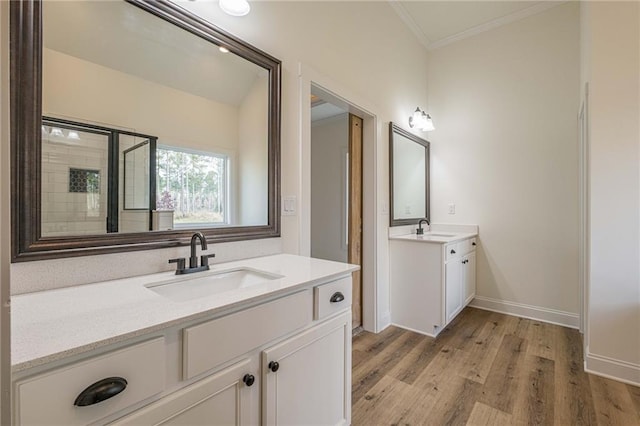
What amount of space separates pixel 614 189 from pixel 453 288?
1.37m

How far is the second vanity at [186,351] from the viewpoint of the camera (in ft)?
2.00

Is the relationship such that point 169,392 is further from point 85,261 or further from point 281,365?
point 85,261

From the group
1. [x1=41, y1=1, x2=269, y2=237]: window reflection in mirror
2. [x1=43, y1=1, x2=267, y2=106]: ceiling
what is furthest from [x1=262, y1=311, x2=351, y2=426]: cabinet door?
[x1=43, y1=1, x2=267, y2=106]: ceiling

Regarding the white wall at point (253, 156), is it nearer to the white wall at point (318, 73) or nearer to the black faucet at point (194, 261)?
the white wall at point (318, 73)

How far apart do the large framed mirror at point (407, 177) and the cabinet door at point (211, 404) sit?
7.19 ft

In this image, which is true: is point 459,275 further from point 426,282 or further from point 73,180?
point 73,180

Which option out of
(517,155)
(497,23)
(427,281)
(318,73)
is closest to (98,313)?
(318,73)

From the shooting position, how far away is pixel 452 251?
2.73 m

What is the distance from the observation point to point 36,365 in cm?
56

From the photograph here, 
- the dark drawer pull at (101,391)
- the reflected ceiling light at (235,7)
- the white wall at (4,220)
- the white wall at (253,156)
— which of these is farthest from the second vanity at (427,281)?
the white wall at (4,220)

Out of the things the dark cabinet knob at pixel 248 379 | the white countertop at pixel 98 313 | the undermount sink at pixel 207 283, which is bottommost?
the dark cabinet knob at pixel 248 379

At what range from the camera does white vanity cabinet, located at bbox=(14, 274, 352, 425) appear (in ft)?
2.02

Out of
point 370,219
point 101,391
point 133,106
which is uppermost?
point 133,106

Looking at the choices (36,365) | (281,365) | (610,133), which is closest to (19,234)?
(36,365)
